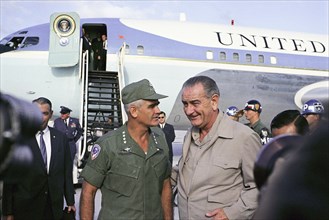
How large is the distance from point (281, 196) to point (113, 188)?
2.04 meters

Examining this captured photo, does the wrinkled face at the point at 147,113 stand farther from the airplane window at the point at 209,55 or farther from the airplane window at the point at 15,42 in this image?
the airplane window at the point at 15,42

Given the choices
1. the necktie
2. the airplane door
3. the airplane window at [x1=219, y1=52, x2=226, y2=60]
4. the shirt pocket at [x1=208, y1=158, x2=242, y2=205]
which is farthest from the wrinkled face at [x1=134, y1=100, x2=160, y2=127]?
the airplane window at [x1=219, y1=52, x2=226, y2=60]

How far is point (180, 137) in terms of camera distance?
13.9m

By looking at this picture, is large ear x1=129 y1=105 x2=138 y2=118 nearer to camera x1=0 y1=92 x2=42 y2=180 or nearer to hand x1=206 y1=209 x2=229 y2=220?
hand x1=206 y1=209 x2=229 y2=220

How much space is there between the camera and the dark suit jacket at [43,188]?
3567 millimetres

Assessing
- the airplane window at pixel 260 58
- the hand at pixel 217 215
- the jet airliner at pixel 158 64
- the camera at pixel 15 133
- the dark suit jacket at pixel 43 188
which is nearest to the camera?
the camera at pixel 15 133

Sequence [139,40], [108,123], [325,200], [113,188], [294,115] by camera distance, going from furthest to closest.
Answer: [139,40] < [108,123] < [113,188] < [294,115] < [325,200]

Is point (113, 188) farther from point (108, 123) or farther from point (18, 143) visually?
point (108, 123)

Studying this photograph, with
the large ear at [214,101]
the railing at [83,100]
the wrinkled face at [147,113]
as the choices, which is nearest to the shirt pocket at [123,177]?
the wrinkled face at [147,113]

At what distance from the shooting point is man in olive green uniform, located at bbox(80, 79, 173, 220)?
8.77 ft

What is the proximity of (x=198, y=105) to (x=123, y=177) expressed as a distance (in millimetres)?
657

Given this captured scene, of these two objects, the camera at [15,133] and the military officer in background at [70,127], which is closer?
the camera at [15,133]

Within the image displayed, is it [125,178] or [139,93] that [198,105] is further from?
[125,178]

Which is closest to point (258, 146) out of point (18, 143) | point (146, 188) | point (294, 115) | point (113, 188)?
point (294, 115)
